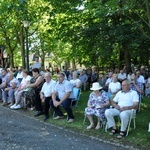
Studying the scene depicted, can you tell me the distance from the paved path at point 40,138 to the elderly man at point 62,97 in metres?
0.68

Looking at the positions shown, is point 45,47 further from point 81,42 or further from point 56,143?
point 56,143

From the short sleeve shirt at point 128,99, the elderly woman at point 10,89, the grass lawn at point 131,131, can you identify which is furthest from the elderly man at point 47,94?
→ the short sleeve shirt at point 128,99

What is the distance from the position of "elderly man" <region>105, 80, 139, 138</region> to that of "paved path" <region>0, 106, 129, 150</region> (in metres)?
0.72

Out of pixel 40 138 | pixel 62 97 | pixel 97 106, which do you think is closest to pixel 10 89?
pixel 62 97

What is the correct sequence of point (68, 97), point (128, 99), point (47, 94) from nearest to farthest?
1. point (128, 99)
2. point (68, 97)
3. point (47, 94)

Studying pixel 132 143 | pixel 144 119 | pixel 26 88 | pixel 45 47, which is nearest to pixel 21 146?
pixel 132 143

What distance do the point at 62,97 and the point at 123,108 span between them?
2.28m

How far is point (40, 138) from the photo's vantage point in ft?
22.0

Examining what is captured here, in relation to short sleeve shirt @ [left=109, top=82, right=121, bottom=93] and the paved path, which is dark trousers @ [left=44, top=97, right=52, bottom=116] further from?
short sleeve shirt @ [left=109, top=82, right=121, bottom=93]

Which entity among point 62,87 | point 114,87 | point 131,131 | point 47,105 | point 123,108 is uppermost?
point 62,87

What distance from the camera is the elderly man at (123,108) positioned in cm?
696

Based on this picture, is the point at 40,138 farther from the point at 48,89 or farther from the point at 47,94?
the point at 48,89

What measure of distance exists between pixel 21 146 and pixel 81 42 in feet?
41.9

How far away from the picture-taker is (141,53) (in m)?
18.0
